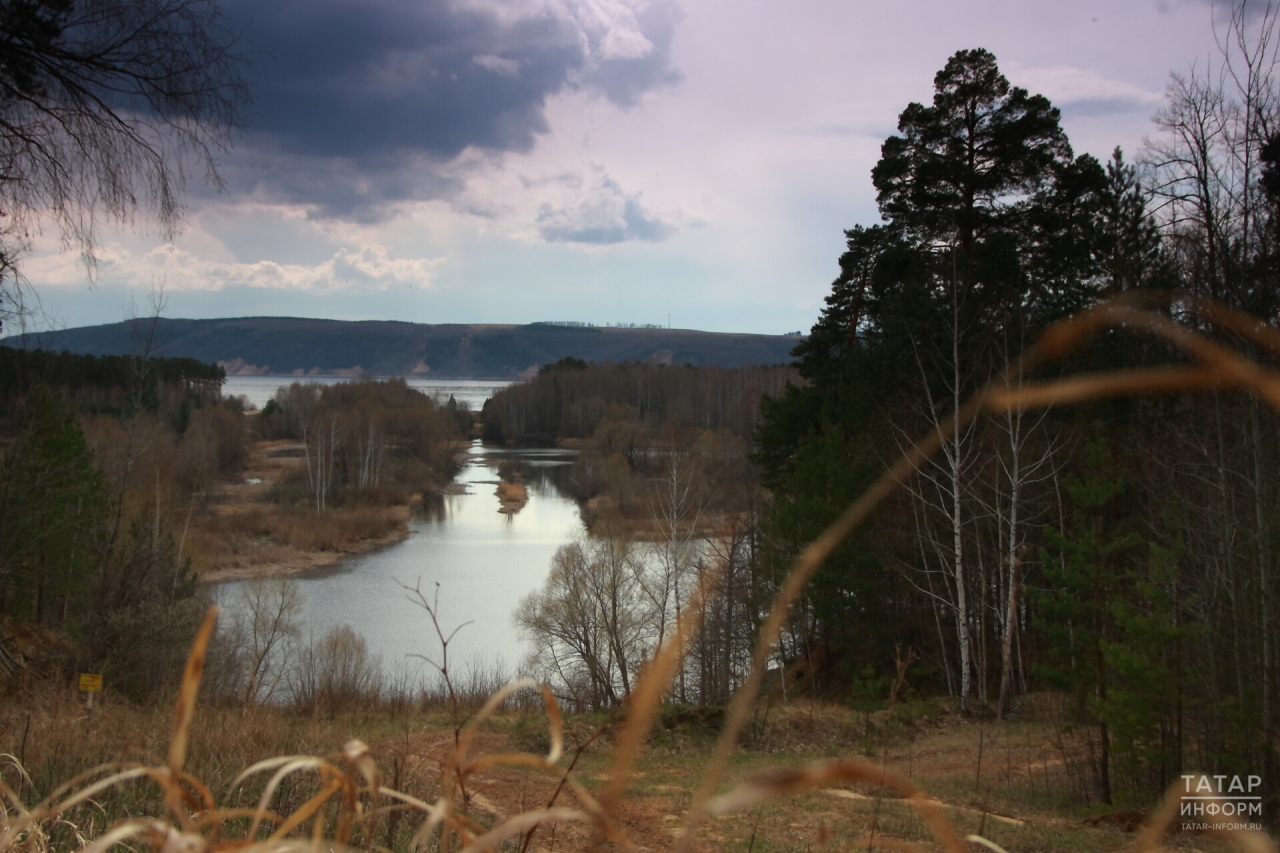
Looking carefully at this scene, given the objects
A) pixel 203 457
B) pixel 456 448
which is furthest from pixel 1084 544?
pixel 456 448

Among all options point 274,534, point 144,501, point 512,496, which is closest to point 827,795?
point 144,501

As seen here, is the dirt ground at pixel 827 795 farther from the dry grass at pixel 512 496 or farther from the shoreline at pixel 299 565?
the dry grass at pixel 512 496

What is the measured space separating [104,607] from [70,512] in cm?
409

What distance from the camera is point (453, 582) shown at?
99.3 feet

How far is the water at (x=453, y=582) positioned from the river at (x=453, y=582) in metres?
0.03

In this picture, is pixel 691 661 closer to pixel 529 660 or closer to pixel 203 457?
pixel 529 660

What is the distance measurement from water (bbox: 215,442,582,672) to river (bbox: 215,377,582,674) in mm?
33

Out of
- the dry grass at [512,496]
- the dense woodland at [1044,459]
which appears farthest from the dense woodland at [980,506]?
the dry grass at [512,496]

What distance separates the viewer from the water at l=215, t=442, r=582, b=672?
24594 millimetres

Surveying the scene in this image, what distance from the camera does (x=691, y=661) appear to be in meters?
22.0

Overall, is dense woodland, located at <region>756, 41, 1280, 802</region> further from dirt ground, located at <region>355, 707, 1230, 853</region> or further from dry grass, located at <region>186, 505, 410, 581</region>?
dry grass, located at <region>186, 505, 410, 581</region>

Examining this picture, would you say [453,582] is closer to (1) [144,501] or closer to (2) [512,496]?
(1) [144,501]

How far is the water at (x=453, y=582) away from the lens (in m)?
24.6

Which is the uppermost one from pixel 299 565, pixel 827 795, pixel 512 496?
pixel 827 795
